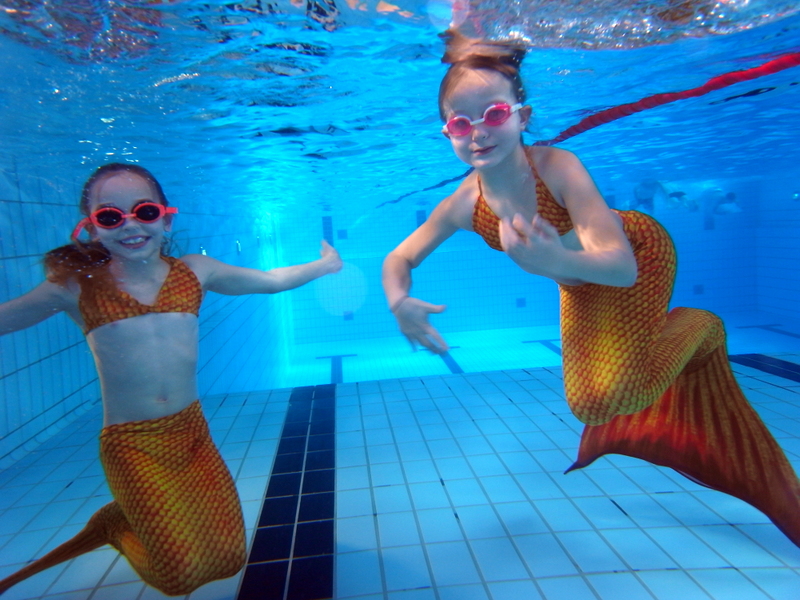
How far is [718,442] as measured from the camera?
2.86 metres

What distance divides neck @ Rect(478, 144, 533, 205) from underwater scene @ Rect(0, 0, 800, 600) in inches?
0.4

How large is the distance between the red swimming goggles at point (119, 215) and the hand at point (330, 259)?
3.06ft

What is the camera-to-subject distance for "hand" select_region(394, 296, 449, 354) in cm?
200

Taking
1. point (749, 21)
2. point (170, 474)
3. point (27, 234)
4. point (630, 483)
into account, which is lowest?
point (630, 483)

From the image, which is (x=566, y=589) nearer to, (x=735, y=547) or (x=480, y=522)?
(x=480, y=522)

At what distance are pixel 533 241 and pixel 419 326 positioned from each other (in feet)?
2.18

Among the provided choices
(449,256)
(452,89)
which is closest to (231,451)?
(452,89)

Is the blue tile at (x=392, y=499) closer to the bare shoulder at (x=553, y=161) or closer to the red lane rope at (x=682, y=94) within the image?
the bare shoulder at (x=553, y=161)

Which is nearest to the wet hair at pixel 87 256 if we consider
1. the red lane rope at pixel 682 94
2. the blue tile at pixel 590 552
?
the blue tile at pixel 590 552

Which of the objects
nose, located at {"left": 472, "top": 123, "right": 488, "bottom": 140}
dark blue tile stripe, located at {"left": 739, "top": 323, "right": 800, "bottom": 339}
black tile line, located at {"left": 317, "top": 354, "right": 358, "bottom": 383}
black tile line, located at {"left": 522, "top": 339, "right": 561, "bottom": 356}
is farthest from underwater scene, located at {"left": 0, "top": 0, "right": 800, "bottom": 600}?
dark blue tile stripe, located at {"left": 739, "top": 323, "right": 800, "bottom": 339}

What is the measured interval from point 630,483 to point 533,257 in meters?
3.08

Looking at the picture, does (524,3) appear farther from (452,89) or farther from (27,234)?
(27,234)

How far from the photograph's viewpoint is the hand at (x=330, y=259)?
3.04 m

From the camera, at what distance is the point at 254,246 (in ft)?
50.8
